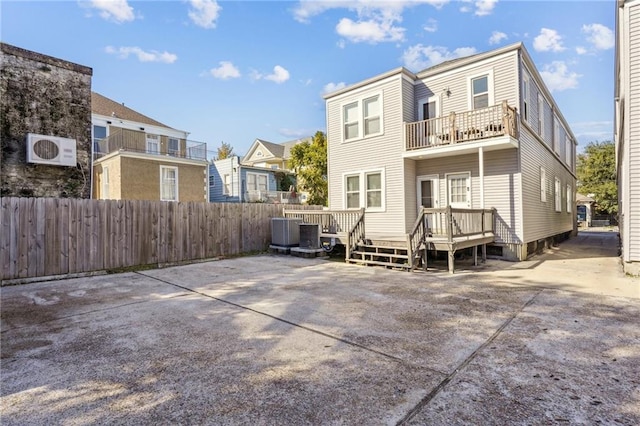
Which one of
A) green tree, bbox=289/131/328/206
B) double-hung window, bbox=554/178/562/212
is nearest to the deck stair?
double-hung window, bbox=554/178/562/212

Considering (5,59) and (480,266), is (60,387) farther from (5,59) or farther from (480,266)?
(5,59)

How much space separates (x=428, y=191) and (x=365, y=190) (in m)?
2.22

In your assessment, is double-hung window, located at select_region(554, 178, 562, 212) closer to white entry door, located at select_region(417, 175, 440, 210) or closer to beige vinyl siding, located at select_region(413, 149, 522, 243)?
beige vinyl siding, located at select_region(413, 149, 522, 243)

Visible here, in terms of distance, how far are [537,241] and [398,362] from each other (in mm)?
10828

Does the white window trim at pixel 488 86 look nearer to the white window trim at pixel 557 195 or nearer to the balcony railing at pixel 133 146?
the white window trim at pixel 557 195

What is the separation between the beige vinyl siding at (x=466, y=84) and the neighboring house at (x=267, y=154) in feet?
63.9

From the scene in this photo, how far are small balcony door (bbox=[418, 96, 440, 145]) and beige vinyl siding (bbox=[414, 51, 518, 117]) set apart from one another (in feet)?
0.52

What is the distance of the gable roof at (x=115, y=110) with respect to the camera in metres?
19.9

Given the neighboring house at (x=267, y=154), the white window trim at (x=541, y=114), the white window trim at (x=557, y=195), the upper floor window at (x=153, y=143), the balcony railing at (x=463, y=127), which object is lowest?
the white window trim at (x=557, y=195)

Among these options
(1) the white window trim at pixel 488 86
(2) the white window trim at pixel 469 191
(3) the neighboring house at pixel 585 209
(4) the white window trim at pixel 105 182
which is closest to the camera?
(1) the white window trim at pixel 488 86

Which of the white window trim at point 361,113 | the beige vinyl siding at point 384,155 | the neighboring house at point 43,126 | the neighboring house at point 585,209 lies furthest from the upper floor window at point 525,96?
the neighboring house at point 585,209

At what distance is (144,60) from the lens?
587 inches

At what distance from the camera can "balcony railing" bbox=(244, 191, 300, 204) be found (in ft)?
72.8

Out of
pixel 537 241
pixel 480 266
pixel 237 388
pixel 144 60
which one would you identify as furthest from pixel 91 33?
pixel 537 241
